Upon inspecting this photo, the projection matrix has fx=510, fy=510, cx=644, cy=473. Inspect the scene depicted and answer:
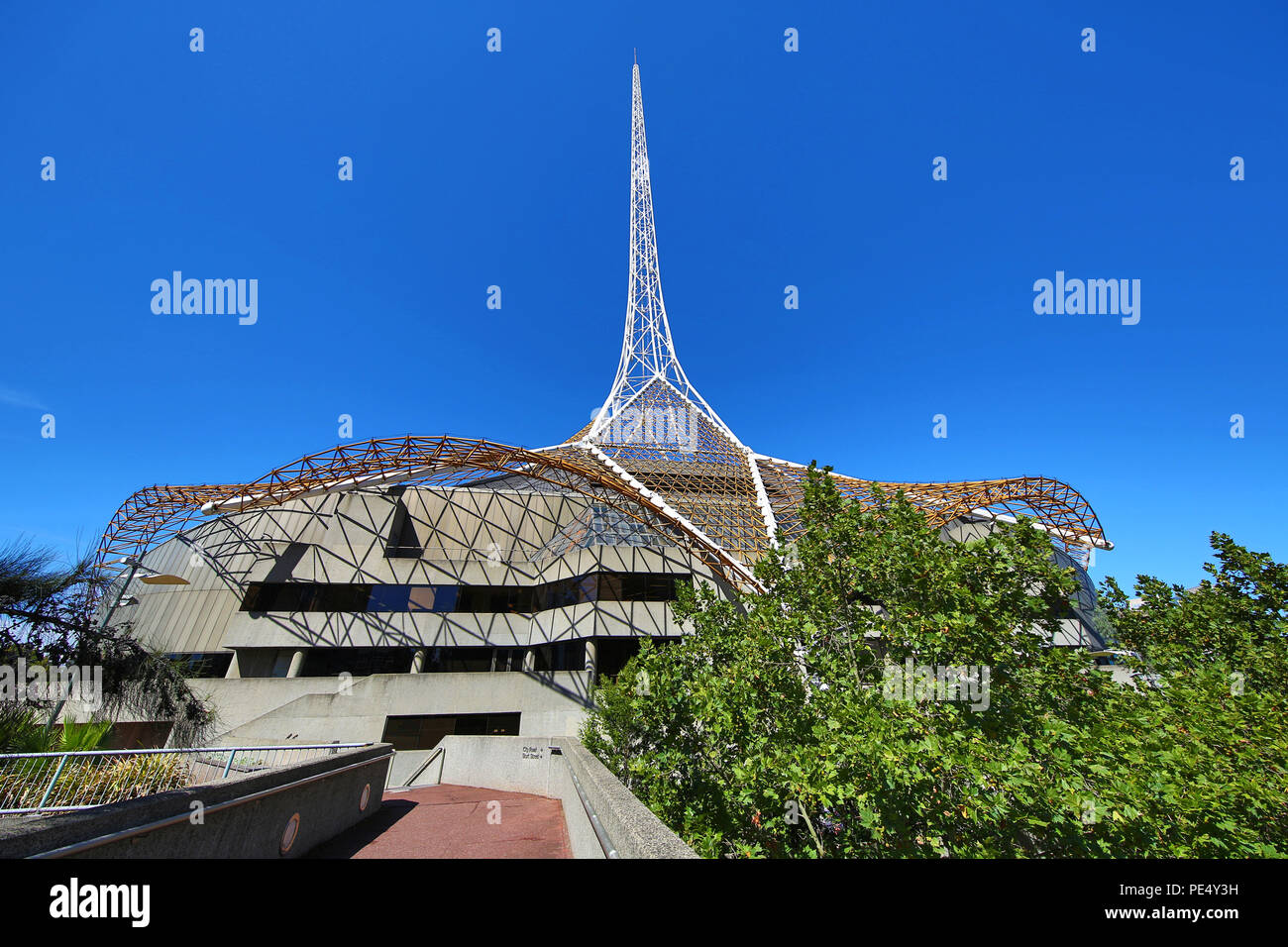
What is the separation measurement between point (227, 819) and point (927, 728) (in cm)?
882

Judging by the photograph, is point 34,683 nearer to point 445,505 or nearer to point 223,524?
point 445,505

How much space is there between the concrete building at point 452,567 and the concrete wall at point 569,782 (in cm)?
594

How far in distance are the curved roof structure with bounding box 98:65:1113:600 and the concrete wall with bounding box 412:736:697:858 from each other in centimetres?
1209

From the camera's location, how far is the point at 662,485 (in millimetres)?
32000

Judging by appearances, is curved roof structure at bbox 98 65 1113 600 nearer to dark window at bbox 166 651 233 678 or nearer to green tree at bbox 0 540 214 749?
dark window at bbox 166 651 233 678

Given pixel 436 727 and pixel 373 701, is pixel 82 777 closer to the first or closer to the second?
pixel 373 701

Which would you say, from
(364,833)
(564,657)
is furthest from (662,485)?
(364,833)

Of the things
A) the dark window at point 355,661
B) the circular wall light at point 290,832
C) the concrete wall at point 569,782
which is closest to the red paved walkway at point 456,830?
the concrete wall at point 569,782

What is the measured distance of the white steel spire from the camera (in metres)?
42.3
